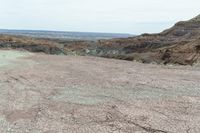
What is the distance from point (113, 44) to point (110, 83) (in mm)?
35141

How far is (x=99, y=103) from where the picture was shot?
11.3 m

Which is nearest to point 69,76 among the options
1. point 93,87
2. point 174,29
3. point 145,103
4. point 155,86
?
point 93,87

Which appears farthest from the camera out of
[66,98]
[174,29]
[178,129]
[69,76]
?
[174,29]

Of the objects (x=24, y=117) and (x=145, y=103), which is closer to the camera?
(x=24, y=117)

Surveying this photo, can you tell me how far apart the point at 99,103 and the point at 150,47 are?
1293 inches

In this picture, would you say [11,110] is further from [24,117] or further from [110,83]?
[110,83]

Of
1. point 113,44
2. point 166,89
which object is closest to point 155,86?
point 166,89

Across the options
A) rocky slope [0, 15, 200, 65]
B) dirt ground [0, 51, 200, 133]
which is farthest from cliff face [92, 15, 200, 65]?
dirt ground [0, 51, 200, 133]

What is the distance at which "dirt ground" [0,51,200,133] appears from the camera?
29.3ft

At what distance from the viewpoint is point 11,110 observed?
10625 mm

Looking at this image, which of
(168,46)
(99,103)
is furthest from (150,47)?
(99,103)

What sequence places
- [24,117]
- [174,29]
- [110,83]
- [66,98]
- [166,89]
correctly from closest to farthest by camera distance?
[24,117], [66,98], [166,89], [110,83], [174,29]

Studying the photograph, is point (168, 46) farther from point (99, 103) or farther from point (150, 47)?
point (99, 103)

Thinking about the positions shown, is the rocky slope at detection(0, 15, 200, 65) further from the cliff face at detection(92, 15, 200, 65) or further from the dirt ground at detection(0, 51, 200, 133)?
the dirt ground at detection(0, 51, 200, 133)
